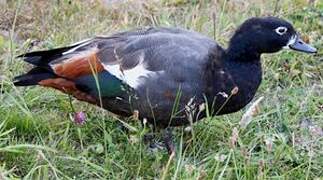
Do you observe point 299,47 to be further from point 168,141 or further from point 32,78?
point 32,78

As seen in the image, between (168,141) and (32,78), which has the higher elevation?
(32,78)

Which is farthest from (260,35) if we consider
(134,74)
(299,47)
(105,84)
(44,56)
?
(44,56)

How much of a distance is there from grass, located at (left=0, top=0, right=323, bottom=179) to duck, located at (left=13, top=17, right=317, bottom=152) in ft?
0.40

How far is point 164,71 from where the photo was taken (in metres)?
3.51

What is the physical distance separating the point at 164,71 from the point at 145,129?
26 centimetres

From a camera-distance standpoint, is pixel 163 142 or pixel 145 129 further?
pixel 163 142

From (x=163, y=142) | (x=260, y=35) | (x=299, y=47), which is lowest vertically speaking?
(x=163, y=142)

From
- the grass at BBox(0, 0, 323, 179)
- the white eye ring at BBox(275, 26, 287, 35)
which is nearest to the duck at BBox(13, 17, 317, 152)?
the white eye ring at BBox(275, 26, 287, 35)

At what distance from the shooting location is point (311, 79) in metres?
4.52

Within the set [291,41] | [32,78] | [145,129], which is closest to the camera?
[145,129]

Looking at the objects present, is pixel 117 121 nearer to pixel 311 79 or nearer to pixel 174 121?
pixel 174 121

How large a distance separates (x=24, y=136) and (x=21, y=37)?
120cm

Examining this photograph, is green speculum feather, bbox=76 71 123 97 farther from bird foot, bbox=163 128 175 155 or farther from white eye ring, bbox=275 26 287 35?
white eye ring, bbox=275 26 287 35

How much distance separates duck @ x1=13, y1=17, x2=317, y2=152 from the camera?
11.5ft
